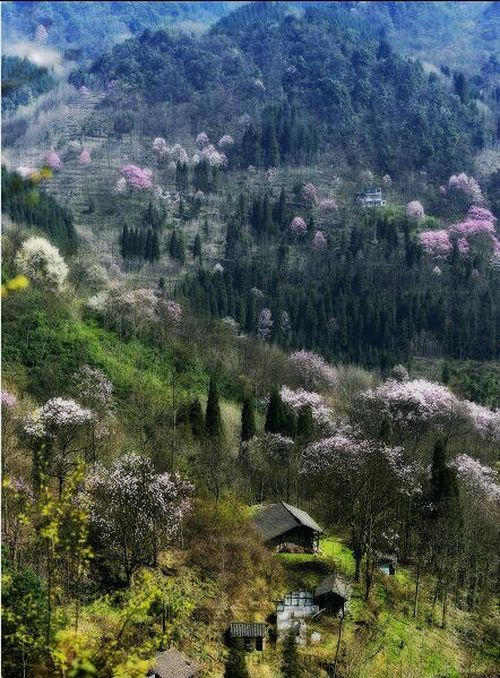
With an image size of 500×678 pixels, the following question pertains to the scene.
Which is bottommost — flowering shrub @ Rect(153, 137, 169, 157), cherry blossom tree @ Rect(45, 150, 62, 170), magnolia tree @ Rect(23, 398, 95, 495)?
magnolia tree @ Rect(23, 398, 95, 495)

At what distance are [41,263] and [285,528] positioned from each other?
3412 cm

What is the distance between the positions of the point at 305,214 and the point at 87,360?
75.9 metres

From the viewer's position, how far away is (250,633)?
100 feet

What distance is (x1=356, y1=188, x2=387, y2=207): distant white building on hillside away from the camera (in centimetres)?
12559

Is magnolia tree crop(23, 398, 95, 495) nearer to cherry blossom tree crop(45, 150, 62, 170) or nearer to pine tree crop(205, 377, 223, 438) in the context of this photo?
pine tree crop(205, 377, 223, 438)

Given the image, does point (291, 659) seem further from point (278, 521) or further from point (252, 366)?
point (252, 366)

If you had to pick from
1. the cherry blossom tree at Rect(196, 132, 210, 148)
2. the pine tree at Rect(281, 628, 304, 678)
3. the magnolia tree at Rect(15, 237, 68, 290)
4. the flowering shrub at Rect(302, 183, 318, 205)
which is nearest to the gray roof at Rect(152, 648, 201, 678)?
the pine tree at Rect(281, 628, 304, 678)

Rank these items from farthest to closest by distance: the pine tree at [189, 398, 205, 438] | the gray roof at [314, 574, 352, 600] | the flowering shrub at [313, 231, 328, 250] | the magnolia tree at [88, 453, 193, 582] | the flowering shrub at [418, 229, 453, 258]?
the flowering shrub at [313, 231, 328, 250] → the flowering shrub at [418, 229, 453, 258] → the pine tree at [189, 398, 205, 438] → the gray roof at [314, 574, 352, 600] → the magnolia tree at [88, 453, 193, 582]

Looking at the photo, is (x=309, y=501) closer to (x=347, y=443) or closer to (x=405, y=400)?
(x=347, y=443)

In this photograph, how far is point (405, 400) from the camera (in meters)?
63.6

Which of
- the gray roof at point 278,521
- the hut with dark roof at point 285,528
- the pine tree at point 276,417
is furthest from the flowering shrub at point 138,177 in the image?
the hut with dark roof at point 285,528

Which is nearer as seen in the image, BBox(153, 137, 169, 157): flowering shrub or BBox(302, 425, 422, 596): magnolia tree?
BBox(302, 425, 422, 596): magnolia tree

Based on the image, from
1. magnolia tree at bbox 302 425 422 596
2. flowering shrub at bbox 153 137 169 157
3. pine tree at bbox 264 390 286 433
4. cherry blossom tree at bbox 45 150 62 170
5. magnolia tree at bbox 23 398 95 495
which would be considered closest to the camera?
magnolia tree at bbox 23 398 95 495

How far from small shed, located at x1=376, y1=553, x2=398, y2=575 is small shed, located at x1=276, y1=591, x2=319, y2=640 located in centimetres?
673
